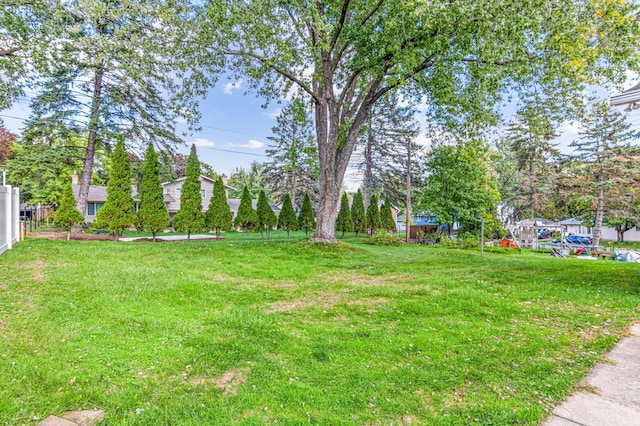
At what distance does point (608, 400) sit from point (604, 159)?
2891cm

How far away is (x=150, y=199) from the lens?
12938 mm

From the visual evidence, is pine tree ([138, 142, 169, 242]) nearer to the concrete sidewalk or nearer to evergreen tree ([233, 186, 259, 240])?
evergreen tree ([233, 186, 259, 240])

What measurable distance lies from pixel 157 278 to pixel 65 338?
8.58 feet

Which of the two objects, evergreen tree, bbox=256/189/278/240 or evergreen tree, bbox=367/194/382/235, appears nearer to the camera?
evergreen tree, bbox=256/189/278/240

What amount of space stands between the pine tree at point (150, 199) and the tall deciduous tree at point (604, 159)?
27.6 metres

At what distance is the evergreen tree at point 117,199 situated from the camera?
12344 millimetres

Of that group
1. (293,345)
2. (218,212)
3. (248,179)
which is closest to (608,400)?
(293,345)

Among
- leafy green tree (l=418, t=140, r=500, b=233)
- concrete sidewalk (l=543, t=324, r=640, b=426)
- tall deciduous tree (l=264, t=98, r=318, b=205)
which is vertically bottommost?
concrete sidewalk (l=543, t=324, r=640, b=426)

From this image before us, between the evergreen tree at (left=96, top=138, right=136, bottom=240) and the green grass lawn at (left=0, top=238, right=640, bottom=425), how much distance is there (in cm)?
601

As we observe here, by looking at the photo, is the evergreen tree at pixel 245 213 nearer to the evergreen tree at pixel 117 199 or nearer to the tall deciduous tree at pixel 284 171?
the evergreen tree at pixel 117 199

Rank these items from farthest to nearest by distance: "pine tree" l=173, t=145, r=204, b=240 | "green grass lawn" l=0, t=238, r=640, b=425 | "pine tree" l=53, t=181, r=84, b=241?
"pine tree" l=173, t=145, r=204, b=240 < "pine tree" l=53, t=181, r=84, b=241 < "green grass lawn" l=0, t=238, r=640, b=425

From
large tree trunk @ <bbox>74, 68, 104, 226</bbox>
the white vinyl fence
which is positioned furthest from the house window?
the white vinyl fence

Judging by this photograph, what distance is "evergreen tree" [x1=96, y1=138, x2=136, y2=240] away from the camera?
486 inches

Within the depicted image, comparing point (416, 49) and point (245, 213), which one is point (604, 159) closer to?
point (416, 49)
